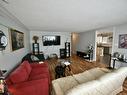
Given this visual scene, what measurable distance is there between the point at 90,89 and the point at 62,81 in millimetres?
842

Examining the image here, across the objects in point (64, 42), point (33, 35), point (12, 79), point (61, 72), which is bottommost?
point (61, 72)

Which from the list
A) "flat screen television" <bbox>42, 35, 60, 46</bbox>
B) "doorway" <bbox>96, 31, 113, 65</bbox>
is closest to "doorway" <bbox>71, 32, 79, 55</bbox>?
"doorway" <bbox>96, 31, 113, 65</bbox>

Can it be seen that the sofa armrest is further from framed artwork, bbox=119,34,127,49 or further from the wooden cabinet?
the wooden cabinet

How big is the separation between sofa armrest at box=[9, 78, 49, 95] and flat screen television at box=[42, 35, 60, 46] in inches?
181

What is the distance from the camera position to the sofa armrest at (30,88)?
62.2 inches

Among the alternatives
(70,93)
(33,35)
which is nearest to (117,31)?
(70,93)

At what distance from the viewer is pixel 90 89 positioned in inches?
52.2

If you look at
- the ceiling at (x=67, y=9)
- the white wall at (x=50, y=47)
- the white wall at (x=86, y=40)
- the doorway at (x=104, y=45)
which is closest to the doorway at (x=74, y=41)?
the white wall at (x=86, y=40)

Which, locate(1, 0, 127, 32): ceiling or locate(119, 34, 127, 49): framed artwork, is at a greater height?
locate(1, 0, 127, 32): ceiling

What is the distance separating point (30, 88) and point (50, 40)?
16.0 ft

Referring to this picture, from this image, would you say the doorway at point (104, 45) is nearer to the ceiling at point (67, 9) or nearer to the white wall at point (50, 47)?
the white wall at point (50, 47)

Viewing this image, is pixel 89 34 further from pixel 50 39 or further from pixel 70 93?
pixel 70 93

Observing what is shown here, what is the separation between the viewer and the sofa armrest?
158cm

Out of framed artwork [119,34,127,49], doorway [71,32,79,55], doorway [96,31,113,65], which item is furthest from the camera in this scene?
doorway [71,32,79,55]
